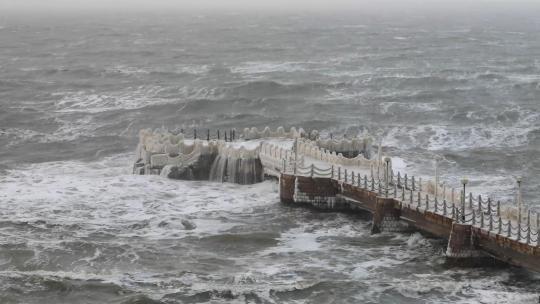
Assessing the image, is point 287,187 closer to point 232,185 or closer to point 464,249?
point 232,185

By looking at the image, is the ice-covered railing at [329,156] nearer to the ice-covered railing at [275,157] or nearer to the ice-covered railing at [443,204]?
the ice-covered railing at [275,157]

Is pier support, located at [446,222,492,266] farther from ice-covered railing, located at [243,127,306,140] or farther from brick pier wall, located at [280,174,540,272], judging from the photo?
ice-covered railing, located at [243,127,306,140]

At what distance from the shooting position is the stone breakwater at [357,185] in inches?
1829

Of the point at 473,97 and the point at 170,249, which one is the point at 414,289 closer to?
the point at 170,249

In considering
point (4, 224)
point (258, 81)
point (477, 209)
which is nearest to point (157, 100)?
point (258, 81)

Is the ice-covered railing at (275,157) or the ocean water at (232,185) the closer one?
the ocean water at (232,185)

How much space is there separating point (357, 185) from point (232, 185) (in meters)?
10.0

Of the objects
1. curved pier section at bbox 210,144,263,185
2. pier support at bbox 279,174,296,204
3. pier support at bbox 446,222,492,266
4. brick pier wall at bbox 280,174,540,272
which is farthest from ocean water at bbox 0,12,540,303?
curved pier section at bbox 210,144,263,185

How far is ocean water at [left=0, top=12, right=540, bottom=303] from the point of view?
44.7 m

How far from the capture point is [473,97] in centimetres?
10438

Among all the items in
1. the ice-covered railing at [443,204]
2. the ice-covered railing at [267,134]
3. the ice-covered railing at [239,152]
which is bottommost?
the ice-covered railing at [443,204]

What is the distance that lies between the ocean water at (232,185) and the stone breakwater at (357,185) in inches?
38.9

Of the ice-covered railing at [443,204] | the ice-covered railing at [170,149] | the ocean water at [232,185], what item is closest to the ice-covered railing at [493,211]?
the ice-covered railing at [443,204]

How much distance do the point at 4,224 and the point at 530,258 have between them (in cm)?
2817
